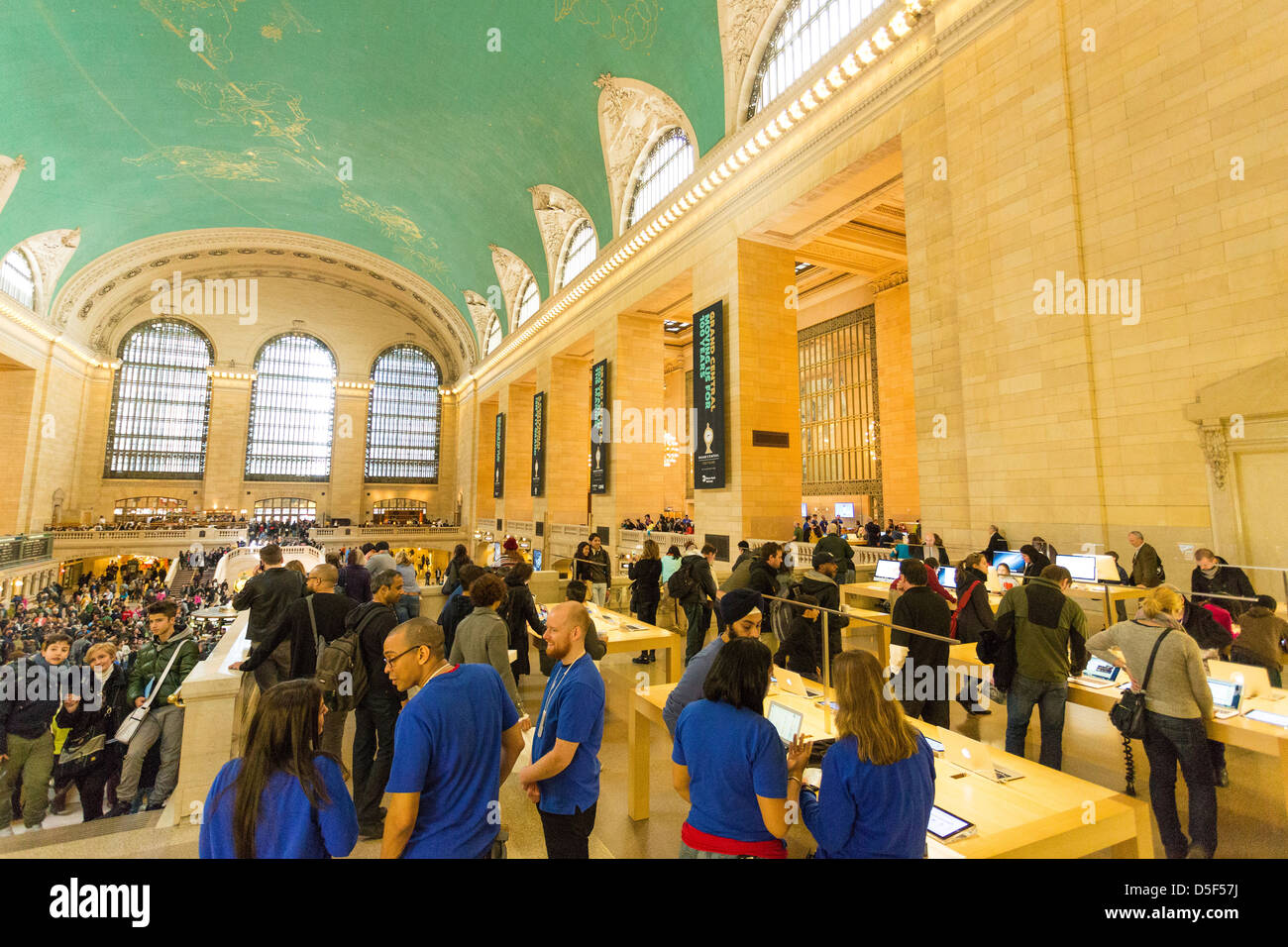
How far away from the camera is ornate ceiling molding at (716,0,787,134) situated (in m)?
11.1

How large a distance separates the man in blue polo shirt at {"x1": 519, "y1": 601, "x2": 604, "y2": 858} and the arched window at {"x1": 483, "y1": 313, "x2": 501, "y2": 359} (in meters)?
26.7

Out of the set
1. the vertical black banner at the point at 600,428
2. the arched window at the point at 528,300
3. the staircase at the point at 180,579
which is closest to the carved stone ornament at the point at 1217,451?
the vertical black banner at the point at 600,428

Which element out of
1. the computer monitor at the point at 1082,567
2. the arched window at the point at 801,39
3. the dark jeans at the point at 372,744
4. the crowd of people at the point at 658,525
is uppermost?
the arched window at the point at 801,39

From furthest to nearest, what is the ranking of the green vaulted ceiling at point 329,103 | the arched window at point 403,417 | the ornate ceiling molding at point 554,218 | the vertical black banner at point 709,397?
1. the arched window at point 403,417
2. the ornate ceiling molding at point 554,218
3. the green vaulted ceiling at point 329,103
4. the vertical black banner at point 709,397

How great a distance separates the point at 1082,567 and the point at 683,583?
14.0ft

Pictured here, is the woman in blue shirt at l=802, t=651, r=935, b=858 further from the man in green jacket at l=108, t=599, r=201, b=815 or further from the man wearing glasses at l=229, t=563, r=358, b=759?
the man in green jacket at l=108, t=599, r=201, b=815

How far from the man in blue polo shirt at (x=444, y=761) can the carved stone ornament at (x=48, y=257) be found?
95.7ft

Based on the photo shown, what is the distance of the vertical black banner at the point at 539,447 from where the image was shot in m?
21.4

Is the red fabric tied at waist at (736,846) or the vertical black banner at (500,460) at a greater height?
the vertical black banner at (500,460)

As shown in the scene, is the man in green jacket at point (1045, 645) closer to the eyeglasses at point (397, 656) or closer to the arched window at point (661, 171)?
the eyeglasses at point (397, 656)

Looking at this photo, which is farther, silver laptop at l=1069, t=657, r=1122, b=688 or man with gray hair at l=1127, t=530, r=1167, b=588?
man with gray hair at l=1127, t=530, r=1167, b=588

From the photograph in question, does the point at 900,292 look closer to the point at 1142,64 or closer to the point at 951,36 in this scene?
the point at 951,36

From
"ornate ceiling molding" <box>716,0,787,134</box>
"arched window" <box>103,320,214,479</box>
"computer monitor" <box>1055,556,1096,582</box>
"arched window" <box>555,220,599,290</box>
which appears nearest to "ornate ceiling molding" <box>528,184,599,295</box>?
"arched window" <box>555,220,599,290</box>

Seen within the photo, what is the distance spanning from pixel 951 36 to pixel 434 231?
21.2 m
